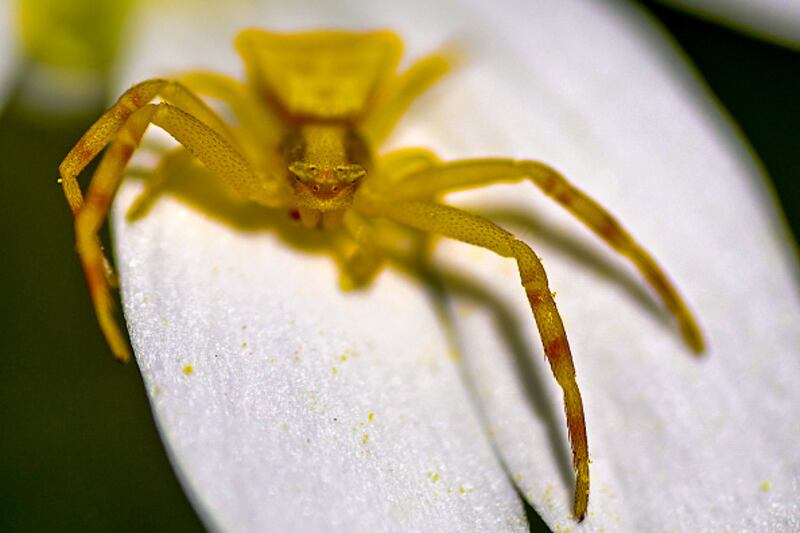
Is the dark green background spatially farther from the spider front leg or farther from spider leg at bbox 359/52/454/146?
spider leg at bbox 359/52/454/146

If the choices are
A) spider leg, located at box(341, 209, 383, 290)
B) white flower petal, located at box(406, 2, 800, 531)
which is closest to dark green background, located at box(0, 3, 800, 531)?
white flower petal, located at box(406, 2, 800, 531)

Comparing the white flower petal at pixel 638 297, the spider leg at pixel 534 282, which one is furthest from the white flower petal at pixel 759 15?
the spider leg at pixel 534 282

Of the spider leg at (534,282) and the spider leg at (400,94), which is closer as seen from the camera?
the spider leg at (534,282)

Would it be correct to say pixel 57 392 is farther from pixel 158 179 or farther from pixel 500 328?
pixel 500 328

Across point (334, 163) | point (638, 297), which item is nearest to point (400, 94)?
point (334, 163)

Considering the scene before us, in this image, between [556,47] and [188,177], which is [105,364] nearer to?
[188,177]

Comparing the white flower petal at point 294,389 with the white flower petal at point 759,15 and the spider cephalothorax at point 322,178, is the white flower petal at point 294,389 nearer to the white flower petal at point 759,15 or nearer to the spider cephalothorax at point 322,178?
the spider cephalothorax at point 322,178
